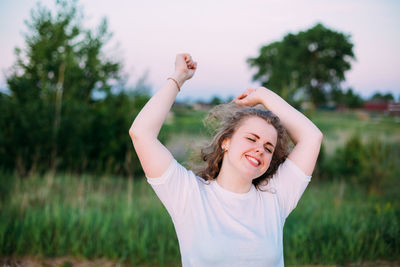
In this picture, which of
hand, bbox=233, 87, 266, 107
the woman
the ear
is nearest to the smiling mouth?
the woman

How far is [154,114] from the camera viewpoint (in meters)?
1.59

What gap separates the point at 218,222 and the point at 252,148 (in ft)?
1.27

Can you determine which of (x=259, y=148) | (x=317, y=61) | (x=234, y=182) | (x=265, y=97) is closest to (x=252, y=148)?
(x=259, y=148)

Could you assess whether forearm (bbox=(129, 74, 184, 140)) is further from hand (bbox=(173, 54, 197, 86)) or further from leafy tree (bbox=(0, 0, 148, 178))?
leafy tree (bbox=(0, 0, 148, 178))

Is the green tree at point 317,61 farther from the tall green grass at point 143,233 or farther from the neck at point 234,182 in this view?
the neck at point 234,182

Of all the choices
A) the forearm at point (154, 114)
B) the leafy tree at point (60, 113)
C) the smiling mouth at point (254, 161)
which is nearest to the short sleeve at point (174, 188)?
the forearm at point (154, 114)

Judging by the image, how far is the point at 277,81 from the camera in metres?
26.9

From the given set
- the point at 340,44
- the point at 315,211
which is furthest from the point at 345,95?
the point at 315,211

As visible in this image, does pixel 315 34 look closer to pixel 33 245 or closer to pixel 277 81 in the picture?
pixel 277 81

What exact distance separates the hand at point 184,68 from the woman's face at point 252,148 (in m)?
0.39

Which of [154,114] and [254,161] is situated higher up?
[154,114]

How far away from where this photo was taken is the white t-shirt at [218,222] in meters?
1.49

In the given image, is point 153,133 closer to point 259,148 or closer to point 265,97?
point 259,148

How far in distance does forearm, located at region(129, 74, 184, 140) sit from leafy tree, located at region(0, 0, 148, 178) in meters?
4.74
